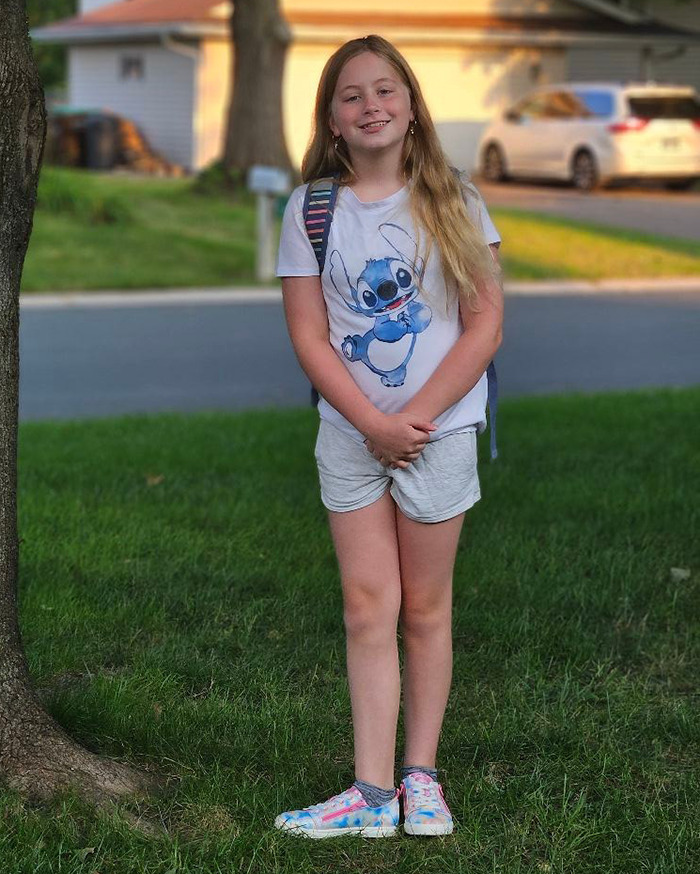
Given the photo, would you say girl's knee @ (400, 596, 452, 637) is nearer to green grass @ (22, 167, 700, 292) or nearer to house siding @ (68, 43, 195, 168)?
green grass @ (22, 167, 700, 292)

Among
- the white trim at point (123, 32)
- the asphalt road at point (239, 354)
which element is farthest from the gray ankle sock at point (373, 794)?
the white trim at point (123, 32)

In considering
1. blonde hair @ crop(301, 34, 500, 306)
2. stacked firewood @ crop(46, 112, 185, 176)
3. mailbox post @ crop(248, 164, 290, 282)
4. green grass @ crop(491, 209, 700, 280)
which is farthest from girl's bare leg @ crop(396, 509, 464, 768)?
stacked firewood @ crop(46, 112, 185, 176)

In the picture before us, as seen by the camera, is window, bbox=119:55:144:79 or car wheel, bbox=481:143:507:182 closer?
car wheel, bbox=481:143:507:182

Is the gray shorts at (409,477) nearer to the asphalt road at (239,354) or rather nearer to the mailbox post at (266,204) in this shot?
the asphalt road at (239,354)

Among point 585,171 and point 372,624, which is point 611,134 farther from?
point 372,624

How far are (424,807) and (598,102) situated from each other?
76.3 ft

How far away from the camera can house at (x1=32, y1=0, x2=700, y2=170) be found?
28359 millimetres

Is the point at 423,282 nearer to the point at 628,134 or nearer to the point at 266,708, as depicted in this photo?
the point at 266,708

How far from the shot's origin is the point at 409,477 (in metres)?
3.16

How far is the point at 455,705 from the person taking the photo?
3.97m

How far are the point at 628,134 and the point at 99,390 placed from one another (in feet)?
54.8

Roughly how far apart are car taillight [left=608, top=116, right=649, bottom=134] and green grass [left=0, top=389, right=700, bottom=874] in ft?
60.5

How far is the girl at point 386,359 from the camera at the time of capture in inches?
123

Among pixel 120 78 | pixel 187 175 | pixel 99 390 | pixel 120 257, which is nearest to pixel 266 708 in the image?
pixel 99 390
